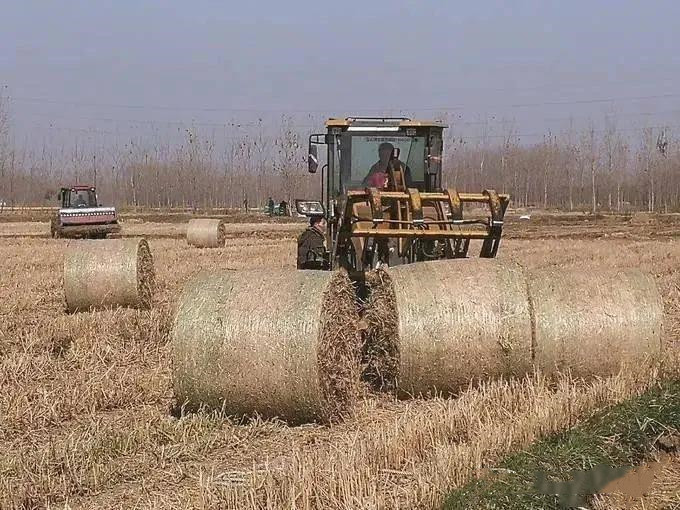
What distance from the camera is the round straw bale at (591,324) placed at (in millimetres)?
6660

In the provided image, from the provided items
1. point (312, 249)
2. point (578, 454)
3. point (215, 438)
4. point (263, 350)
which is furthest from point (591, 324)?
point (312, 249)

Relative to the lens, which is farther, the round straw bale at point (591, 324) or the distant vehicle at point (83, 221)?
the distant vehicle at point (83, 221)

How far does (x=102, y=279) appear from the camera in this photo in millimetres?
11859

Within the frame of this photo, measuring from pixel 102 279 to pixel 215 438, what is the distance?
22.0 feet

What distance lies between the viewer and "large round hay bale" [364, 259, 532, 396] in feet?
21.2

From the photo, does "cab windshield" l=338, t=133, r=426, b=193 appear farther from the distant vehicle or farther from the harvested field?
the distant vehicle

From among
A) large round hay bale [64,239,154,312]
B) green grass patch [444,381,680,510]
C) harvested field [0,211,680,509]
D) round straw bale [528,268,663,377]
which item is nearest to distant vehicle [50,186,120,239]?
large round hay bale [64,239,154,312]

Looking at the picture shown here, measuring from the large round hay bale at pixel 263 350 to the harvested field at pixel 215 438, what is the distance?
0.16m

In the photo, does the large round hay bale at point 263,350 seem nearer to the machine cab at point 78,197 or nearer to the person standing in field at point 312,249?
the person standing in field at point 312,249

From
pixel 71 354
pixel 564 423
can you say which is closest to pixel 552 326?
pixel 564 423

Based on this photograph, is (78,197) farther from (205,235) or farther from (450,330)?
(450,330)

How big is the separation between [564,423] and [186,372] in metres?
2.54

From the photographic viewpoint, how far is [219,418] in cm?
A: 602

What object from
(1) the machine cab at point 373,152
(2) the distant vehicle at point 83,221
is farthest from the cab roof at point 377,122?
(2) the distant vehicle at point 83,221
